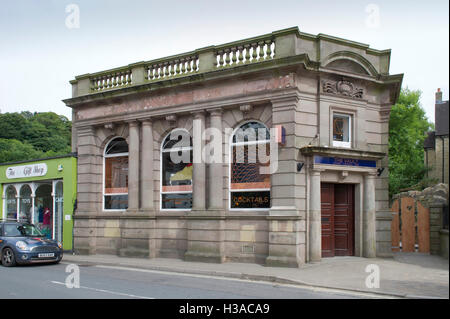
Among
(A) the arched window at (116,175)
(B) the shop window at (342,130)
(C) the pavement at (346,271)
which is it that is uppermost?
(B) the shop window at (342,130)

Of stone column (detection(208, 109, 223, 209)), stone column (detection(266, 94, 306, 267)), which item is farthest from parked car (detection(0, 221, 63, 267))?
stone column (detection(266, 94, 306, 267))

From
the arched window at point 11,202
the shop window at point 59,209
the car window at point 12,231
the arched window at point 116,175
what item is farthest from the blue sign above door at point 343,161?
the arched window at point 11,202

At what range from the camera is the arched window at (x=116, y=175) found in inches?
731

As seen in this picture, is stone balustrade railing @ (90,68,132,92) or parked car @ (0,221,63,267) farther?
stone balustrade railing @ (90,68,132,92)

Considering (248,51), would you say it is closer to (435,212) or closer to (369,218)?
(369,218)

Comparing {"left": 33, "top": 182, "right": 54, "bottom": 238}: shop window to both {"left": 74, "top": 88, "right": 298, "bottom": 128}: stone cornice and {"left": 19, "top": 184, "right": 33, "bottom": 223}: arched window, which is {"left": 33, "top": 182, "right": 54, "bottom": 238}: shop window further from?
{"left": 74, "top": 88, "right": 298, "bottom": 128}: stone cornice

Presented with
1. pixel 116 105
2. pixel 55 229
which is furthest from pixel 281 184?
pixel 55 229

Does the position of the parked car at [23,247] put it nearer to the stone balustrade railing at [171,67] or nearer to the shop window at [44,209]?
the shop window at [44,209]

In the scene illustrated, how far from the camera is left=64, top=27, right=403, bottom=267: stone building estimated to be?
14438mm

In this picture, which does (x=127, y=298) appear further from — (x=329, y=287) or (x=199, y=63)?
(x=199, y=63)

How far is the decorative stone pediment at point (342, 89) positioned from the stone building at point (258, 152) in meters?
A: 0.05

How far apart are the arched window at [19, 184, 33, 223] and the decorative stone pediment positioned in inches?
615

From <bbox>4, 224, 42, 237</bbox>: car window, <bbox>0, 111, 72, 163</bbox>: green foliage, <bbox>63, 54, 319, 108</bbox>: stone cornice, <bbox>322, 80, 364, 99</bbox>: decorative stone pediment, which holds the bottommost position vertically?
<bbox>4, 224, 42, 237</bbox>: car window

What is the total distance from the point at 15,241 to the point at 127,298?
7513 mm
